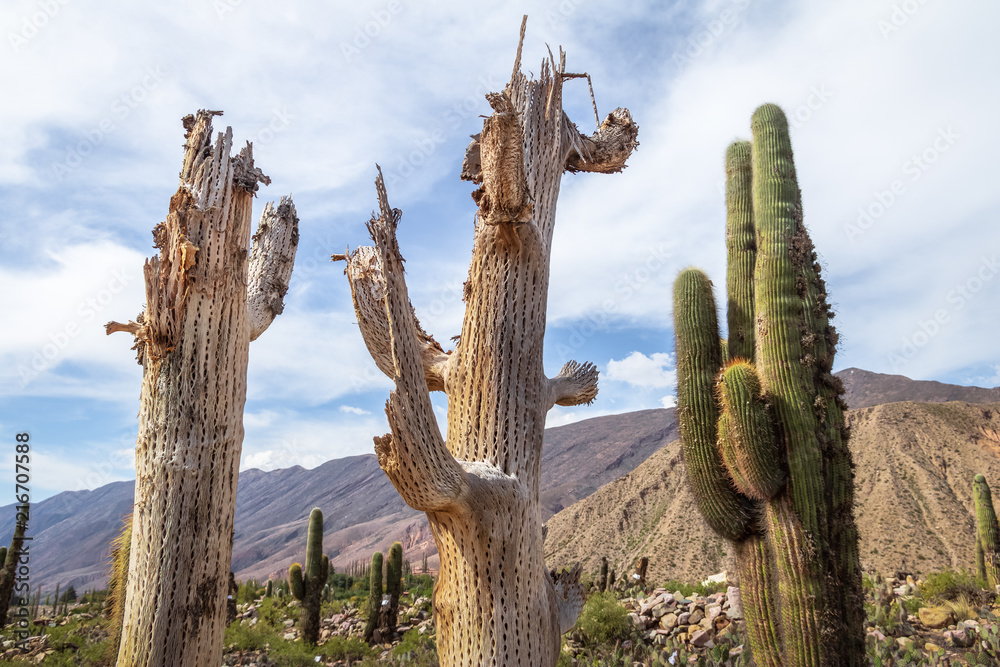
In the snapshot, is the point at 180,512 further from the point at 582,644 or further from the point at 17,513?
the point at 582,644

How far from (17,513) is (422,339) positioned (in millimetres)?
6134

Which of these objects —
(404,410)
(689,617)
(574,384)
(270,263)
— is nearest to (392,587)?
(689,617)

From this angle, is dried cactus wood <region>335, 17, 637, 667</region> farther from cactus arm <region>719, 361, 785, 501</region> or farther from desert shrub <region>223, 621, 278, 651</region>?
desert shrub <region>223, 621, 278, 651</region>

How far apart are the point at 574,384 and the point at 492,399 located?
0.80 meters

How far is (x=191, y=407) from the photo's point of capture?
4004 mm

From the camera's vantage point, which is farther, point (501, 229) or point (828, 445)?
point (828, 445)

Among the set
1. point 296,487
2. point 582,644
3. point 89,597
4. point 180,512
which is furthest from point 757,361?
point 296,487

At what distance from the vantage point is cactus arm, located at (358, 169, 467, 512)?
2.37 m

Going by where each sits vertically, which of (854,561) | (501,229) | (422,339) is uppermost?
(501,229)

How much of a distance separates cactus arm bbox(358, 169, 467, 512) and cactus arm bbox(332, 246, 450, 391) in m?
0.66

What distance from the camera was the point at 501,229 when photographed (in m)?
3.26

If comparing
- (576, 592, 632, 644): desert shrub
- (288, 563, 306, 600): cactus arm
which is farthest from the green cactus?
(576, 592, 632, 644): desert shrub

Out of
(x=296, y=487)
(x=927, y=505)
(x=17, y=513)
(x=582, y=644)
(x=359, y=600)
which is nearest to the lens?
(x=17, y=513)

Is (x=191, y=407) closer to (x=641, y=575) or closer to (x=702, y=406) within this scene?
(x=702, y=406)
